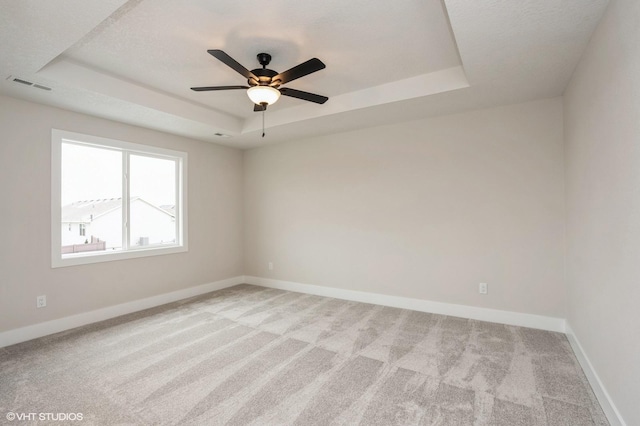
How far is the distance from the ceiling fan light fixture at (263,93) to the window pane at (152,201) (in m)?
2.57

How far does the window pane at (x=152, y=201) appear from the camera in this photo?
13.9 ft

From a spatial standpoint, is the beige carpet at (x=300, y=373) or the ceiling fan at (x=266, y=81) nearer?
the beige carpet at (x=300, y=373)

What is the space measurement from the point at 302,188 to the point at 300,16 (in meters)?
3.02

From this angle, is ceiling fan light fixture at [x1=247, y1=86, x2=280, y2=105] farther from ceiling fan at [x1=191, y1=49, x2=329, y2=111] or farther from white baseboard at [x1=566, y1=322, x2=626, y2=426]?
white baseboard at [x1=566, y1=322, x2=626, y2=426]

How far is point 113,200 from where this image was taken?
403 cm

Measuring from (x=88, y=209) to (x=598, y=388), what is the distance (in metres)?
5.29

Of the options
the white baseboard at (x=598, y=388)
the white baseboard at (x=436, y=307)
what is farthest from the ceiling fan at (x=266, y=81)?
the white baseboard at (x=598, y=388)

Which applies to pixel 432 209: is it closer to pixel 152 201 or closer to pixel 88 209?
pixel 152 201

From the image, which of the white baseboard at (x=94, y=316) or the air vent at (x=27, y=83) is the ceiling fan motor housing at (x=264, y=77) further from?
the white baseboard at (x=94, y=316)

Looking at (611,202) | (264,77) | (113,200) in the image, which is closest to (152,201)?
(113,200)

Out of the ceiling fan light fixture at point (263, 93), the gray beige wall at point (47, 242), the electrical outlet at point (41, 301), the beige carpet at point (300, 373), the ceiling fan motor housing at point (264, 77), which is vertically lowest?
the beige carpet at point (300, 373)

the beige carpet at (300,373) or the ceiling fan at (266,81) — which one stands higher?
the ceiling fan at (266,81)

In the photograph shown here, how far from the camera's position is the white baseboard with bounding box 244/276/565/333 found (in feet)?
10.8

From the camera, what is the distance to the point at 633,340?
1.58 m
